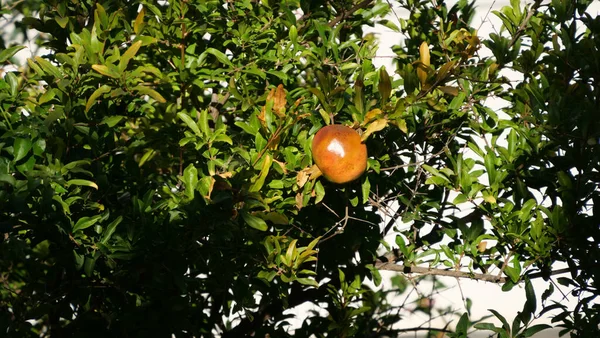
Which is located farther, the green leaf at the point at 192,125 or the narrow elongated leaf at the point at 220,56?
the narrow elongated leaf at the point at 220,56

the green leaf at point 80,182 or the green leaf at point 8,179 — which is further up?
the green leaf at point 80,182

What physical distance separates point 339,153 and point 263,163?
0.65ft

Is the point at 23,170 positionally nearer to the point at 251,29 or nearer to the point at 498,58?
the point at 251,29

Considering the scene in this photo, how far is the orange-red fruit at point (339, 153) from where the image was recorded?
166cm

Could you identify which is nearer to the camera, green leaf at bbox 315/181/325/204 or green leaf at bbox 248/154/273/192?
green leaf at bbox 248/154/273/192

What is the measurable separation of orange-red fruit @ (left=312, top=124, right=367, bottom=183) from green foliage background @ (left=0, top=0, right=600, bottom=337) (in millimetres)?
60

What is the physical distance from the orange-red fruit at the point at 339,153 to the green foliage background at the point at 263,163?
0.06 metres

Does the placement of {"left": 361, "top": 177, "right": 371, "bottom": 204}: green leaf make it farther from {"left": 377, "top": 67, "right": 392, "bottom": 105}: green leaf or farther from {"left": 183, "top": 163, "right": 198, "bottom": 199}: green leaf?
{"left": 183, "top": 163, "right": 198, "bottom": 199}: green leaf

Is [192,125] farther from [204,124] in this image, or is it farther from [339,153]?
[339,153]

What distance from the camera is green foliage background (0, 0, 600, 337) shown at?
5.93 ft

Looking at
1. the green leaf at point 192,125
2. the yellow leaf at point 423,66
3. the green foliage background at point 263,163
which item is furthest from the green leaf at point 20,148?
the yellow leaf at point 423,66

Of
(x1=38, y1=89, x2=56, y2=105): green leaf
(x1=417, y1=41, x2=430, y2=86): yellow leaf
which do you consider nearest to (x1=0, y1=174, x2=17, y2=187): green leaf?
(x1=38, y1=89, x2=56, y2=105): green leaf

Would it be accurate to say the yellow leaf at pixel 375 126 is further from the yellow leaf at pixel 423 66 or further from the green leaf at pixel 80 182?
the green leaf at pixel 80 182

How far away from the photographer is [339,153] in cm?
166
